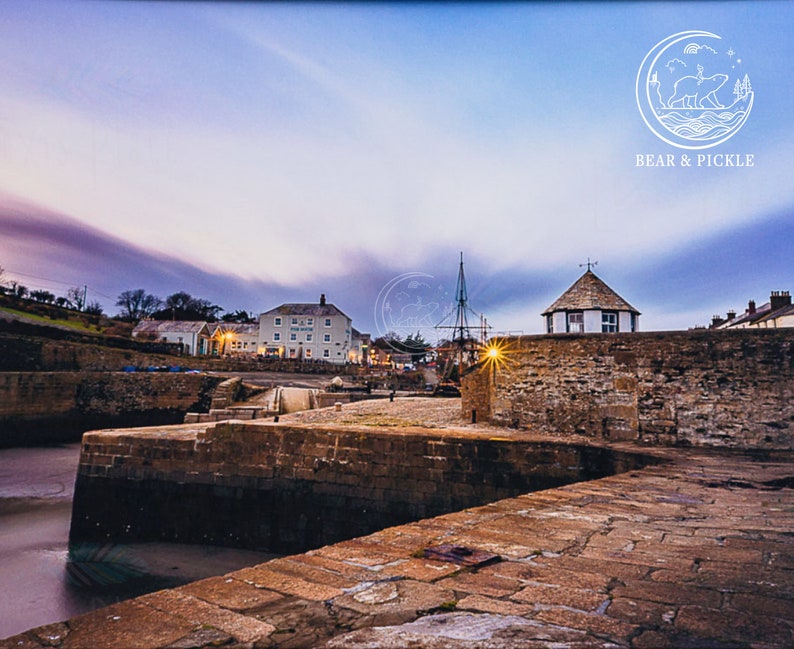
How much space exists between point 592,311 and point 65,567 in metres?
18.6

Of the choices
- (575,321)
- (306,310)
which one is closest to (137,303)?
(306,310)

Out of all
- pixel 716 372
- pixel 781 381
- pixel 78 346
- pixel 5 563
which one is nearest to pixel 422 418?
pixel 716 372

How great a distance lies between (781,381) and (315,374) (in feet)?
129

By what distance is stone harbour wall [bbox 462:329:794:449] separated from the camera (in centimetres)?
954

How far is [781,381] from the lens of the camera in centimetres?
945

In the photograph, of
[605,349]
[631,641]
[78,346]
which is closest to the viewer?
[631,641]

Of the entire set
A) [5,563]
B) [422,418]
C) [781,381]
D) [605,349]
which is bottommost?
[5,563]

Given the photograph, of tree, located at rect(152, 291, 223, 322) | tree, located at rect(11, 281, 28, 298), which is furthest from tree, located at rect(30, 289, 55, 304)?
tree, located at rect(152, 291, 223, 322)

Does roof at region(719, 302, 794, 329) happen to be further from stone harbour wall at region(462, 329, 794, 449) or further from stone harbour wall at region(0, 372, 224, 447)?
stone harbour wall at region(0, 372, 224, 447)

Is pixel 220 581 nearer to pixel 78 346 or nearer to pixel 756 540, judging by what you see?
pixel 756 540

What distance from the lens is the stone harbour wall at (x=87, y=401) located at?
75.8 feet

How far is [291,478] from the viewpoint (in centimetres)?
1077

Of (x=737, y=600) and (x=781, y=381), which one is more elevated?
(x=781, y=381)

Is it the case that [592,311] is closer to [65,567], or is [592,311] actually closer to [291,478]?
[291,478]
